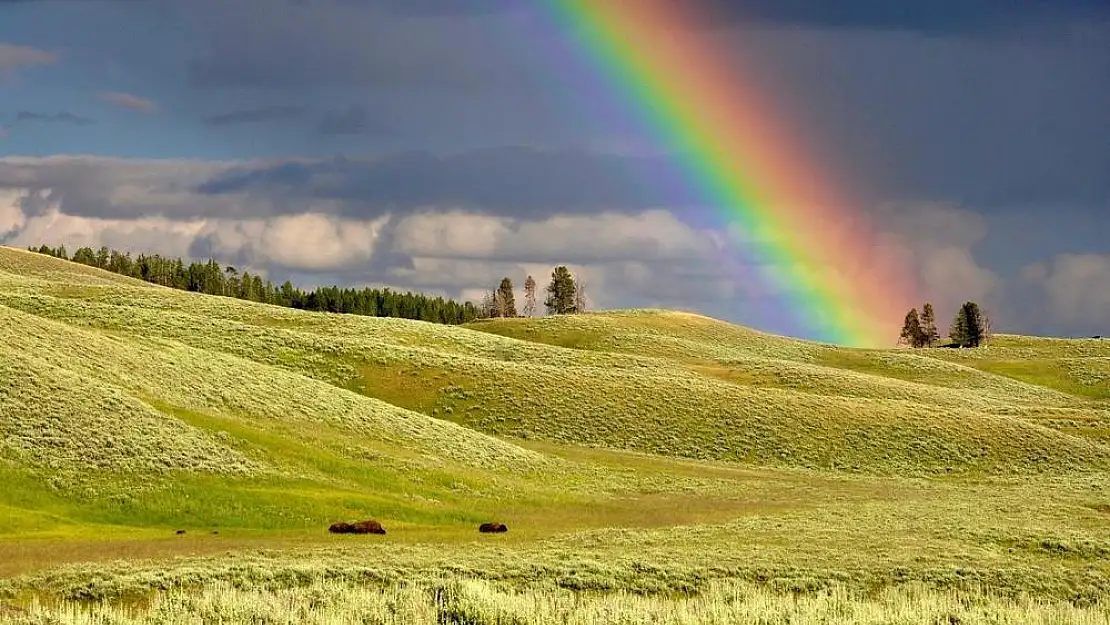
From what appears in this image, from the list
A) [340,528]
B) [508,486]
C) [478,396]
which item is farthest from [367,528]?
[478,396]

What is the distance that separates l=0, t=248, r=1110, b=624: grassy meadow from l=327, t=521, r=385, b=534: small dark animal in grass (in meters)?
0.64

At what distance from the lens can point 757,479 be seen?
6569cm

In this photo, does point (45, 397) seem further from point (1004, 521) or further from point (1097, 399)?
point (1097, 399)

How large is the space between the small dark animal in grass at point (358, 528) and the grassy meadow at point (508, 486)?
637mm

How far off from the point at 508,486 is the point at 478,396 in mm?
28075

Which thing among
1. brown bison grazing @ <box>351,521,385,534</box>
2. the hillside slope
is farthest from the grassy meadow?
brown bison grazing @ <box>351,521,385,534</box>

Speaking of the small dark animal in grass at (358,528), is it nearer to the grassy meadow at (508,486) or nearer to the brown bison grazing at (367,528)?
the brown bison grazing at (367,528)

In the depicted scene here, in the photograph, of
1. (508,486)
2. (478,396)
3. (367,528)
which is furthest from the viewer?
(478,396)

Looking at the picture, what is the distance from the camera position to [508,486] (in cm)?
5591

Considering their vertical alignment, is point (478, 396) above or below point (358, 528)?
above

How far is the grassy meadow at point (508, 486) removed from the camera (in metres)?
28.3

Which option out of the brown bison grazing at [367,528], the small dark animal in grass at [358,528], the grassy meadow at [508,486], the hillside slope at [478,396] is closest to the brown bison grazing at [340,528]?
the small dark animal in grass at [358,528]

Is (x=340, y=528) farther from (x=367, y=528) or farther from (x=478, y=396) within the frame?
(x=478, y=396)

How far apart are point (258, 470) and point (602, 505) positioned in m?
15.6
